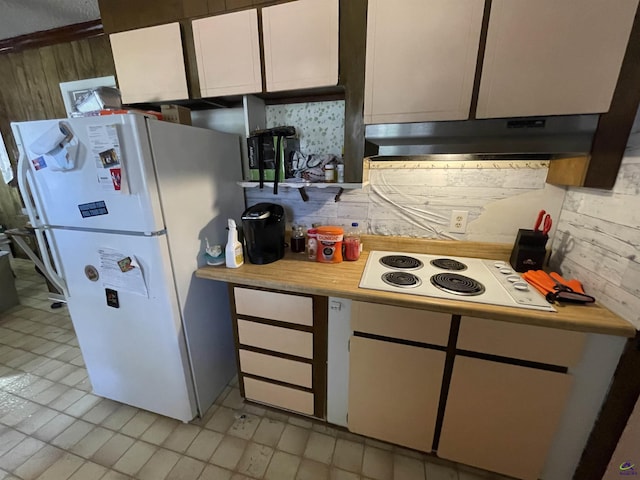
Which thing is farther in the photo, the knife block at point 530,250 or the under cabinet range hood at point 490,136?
the knife block at point 530,250

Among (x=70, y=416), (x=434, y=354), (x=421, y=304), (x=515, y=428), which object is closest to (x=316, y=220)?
(x=421, y=304)

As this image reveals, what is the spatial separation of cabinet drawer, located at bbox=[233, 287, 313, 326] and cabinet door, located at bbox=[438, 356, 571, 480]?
67 centimetres

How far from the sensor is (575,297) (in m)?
0.99

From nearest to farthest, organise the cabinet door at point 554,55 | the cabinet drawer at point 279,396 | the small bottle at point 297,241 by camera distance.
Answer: the cabinet door at point 554,55 → the cabinet drawer at point 279,396 → the small bottle at point 297,241

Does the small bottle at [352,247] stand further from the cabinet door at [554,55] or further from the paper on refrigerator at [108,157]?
the paper on refrigerator at [108,157]

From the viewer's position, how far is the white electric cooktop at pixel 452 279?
3.41 feet

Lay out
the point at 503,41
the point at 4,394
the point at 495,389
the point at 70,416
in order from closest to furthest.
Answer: the point at 503,41 < the point at 495,389 < the point at 70,416 < the point at 4,394

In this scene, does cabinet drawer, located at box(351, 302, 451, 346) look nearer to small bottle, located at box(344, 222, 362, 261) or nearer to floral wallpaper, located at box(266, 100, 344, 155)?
small bottle, located at box(344, 222, 362, 261)

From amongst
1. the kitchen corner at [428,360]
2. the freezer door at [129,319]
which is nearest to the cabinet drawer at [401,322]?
the kitchen corner at [428,360]

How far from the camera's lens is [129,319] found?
4.38ft

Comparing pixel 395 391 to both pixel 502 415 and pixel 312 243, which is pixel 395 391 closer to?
pixel 502 415

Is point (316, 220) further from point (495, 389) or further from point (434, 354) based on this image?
point (495, 389)

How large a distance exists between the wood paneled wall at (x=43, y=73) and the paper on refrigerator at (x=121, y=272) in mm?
1618

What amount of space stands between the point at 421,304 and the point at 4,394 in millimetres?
2584
